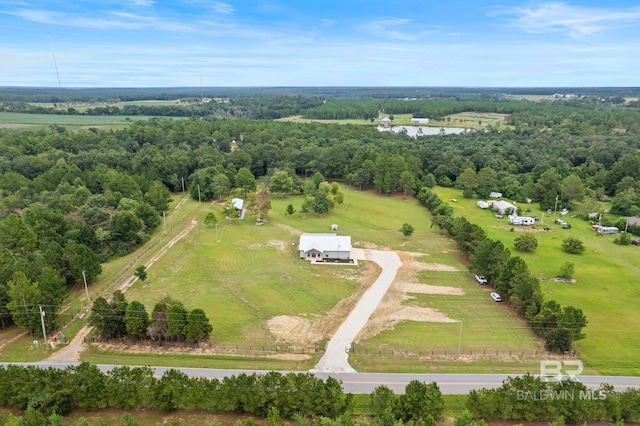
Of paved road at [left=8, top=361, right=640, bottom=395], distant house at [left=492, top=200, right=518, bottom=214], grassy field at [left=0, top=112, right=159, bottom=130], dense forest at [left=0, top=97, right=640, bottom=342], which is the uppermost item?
grassy field at [left=0, top=112, right=159, bottom=130]

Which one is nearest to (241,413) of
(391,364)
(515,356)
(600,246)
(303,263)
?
(391,364)

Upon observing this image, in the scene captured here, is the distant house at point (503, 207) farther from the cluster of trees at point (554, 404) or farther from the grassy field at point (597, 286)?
the cluster of trees at point (554, 404)

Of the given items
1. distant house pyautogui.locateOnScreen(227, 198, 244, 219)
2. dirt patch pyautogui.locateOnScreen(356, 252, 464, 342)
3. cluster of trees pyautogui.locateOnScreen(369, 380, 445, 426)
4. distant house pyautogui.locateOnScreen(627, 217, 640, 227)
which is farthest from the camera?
distant house pyautogui.locateOnScreen(227, 198, 244, 219)

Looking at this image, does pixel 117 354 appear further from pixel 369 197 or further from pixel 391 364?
pixel 369 197

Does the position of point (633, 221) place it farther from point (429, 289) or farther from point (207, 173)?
point (207, 173)

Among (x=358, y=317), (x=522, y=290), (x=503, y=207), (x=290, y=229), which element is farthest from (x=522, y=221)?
(x=358, y=317)

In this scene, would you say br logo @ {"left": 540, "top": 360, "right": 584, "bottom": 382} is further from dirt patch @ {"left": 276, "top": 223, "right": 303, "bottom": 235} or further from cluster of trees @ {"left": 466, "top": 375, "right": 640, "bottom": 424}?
dirt patch @ {"left": 276, "top": 223, "right": 303, "bottom": 235}

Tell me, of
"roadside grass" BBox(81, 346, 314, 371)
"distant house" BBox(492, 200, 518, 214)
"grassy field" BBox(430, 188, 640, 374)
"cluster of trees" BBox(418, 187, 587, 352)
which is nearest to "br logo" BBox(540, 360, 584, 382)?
"grassy field" BBox(430, 188, 640, 374)
